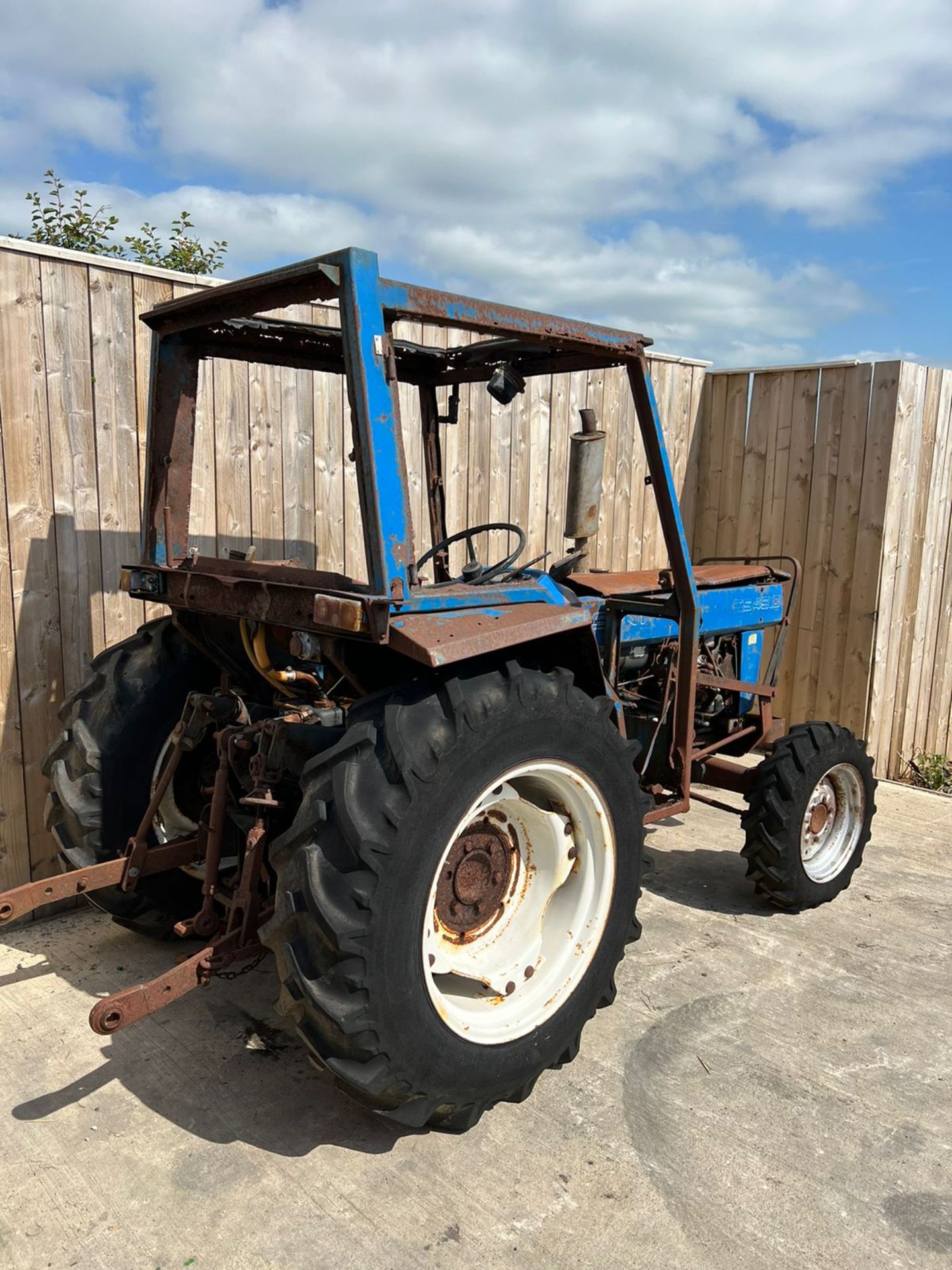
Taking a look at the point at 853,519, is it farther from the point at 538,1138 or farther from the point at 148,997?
the point at 148,997

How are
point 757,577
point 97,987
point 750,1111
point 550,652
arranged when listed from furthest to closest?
point 757,577, point 97,987, point 550,652, point 750,1111

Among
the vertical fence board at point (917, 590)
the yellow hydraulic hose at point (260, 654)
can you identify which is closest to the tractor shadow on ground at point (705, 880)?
the yellow hydraulic hose at point (260, 654)

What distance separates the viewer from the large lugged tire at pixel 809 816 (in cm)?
367

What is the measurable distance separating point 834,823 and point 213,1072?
8.83 ft

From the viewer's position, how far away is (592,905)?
2.72 metres

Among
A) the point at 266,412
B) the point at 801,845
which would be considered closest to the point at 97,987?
the point at 266,412

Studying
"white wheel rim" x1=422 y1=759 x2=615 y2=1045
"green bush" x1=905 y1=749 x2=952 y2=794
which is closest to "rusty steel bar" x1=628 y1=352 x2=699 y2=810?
"white wheel rim" x1=422 y1=759 x2=615 y2=1045

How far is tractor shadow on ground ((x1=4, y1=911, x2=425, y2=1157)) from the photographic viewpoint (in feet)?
8.07

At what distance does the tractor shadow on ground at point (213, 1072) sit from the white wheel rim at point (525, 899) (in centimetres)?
41

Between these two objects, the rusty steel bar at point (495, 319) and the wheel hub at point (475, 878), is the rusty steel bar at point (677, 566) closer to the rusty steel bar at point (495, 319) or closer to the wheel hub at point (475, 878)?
the rusty steel bar at point (495, 319)

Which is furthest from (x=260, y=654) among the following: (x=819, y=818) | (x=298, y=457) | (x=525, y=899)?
(x=819, y=818)

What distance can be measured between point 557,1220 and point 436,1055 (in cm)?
47

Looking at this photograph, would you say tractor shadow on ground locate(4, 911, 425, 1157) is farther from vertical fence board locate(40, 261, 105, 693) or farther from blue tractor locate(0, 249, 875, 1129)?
vertical fence board locate(40, 261, 105, 693)

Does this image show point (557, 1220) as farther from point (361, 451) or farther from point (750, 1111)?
point (361, 451)
